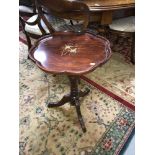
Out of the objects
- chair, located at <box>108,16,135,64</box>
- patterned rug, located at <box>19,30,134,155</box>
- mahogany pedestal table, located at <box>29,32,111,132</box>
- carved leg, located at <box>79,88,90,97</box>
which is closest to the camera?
mahogany pedestal table, located at <box>29,32,111,132</box>

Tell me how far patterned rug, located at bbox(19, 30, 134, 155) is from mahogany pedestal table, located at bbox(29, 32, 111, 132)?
14 centimetres

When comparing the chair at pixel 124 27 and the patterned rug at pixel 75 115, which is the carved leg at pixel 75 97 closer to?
the patterned rug at pixel 75 115

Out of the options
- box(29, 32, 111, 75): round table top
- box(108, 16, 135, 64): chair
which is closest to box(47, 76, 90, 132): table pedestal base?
box(29, 32, 111, 75): round table top

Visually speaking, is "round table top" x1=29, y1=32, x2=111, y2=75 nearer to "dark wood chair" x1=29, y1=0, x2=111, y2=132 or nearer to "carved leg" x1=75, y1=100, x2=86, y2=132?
"dark wood chair" x1=29, y1=0, x2=111, y2=132

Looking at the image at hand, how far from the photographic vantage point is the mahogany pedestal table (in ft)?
Answer: 4.78

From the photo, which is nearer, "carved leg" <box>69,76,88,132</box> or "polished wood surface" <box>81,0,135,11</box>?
"carved leg" <box>69,76,88,132</box>

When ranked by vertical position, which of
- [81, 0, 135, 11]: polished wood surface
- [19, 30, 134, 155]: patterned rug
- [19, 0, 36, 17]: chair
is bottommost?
[19, 30, 134, 155]: patterned rug

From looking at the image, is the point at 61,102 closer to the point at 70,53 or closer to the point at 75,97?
the point at 75,97

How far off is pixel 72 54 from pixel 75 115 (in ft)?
2.05

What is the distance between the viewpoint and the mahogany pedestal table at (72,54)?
4.78 feet

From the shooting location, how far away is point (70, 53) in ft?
5.24
